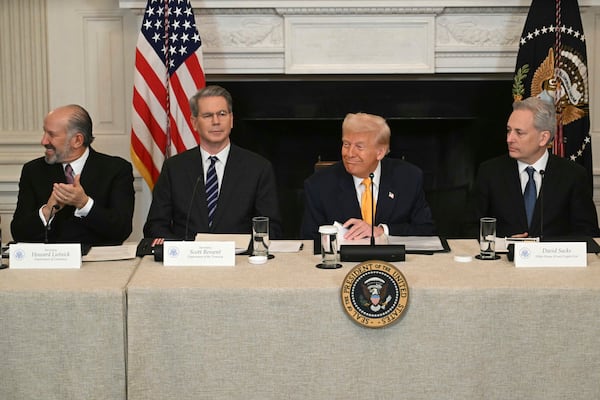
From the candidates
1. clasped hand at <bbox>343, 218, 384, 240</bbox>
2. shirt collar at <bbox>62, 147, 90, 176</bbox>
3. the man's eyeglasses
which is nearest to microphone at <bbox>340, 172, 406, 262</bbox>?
clasped hand at <bbox>343, 218, 384, 240</bbox>

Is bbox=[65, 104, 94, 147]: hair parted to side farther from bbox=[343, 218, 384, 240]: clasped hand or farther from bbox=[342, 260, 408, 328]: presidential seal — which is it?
bbox=[342, 260, 408, 328]: presidential seal

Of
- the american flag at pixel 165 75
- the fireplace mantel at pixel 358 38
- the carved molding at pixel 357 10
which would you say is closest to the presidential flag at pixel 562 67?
the fireplace mantel at pixel 358 38

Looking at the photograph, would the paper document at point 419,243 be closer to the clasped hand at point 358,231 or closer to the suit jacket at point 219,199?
the clasped hand at point 358,231

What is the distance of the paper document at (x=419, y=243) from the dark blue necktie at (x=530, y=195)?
2.53 ft

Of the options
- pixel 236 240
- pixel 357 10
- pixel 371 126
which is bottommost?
pixel 236 240

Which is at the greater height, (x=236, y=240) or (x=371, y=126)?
(x=371, y=126)

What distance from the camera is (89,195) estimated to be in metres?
3.67

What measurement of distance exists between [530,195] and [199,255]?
1.70 m

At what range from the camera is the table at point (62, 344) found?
7.81 ft

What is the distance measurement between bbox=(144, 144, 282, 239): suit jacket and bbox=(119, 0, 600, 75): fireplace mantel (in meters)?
1.47

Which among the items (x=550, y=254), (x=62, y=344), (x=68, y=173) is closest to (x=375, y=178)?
(x=550, y=254)

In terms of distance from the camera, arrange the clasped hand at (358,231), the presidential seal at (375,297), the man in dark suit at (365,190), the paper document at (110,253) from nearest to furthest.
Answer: the presidential seal at (375,297)
the paper document at (110,253)
the clasped hand at (358,231)
the man in dark suit at (365,190)

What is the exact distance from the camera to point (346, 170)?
11.7 feet

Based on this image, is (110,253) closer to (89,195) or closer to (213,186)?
(89,195)
